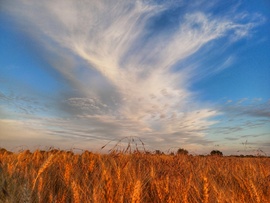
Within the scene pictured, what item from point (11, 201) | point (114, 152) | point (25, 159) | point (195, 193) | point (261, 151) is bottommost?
point (11, 201)

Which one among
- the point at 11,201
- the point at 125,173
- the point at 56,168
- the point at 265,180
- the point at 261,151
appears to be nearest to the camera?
the point at 11,201

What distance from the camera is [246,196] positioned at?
259 centimetres

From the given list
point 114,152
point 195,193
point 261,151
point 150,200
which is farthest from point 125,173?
point 261,151

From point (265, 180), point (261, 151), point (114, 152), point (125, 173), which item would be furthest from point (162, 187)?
point (261, 151)

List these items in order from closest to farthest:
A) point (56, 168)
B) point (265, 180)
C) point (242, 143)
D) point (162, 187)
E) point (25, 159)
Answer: point (162, 187) → point (265, 180) → point (56, 168) → point (25, 159) → point (242, 143)

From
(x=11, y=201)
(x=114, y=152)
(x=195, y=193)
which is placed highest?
(x=114, y=152)

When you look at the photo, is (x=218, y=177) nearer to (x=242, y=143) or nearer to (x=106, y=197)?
(x=106, y=197)

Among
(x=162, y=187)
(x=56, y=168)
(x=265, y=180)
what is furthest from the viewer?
(x=56, y=168)

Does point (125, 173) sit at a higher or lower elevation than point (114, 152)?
lower

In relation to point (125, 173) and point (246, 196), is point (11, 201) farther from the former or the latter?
point (246, 196)

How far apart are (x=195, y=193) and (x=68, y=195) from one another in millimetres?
1187

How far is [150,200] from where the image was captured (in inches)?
101

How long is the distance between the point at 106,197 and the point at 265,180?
257cm

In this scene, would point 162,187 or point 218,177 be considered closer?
point 162,187
